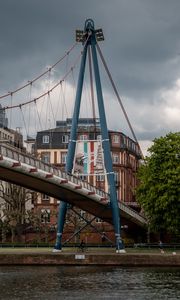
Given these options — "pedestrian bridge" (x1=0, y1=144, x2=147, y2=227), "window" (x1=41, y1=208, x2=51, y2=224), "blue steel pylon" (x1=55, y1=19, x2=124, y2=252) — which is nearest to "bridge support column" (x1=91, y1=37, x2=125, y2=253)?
"blue steel pylon" (x1=55, y1=19, x2=124, y2=252)

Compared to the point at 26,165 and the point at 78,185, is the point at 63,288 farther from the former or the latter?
the point at 78,185

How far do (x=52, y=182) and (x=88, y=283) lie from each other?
593 inches

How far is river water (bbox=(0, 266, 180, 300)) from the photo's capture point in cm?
4428

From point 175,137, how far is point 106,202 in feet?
39.5

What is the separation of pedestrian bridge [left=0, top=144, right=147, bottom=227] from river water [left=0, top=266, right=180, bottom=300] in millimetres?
7816

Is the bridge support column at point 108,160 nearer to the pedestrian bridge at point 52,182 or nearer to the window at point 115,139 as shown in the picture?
the pedestrian bridge at point 52,182

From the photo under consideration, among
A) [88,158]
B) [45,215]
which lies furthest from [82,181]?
[45,215]

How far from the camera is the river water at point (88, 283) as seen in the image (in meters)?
44.3

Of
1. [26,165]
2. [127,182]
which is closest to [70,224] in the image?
[127,182]

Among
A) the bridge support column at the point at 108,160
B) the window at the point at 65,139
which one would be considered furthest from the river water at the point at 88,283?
the window at the point at 65,139

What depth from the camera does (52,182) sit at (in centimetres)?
6412

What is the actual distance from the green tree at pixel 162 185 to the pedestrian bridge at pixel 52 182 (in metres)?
4.23

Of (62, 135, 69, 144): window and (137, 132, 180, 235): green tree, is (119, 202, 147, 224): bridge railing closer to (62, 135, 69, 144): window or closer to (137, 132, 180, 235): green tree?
(137, 132, 180, 235): green tree

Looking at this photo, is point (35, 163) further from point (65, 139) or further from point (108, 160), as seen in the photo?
point (65, 139)
